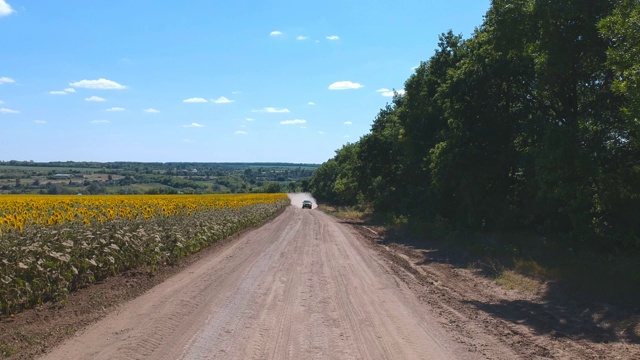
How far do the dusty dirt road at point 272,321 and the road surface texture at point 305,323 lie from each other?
17 millimetres

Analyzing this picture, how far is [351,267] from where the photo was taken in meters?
15.5

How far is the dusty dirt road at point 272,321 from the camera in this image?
22.7ft

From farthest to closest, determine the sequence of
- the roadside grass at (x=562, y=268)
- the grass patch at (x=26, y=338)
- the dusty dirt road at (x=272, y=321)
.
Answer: the roadside grass at (x=562, y=268) < the grass patch at (x=26, y=338) < the dusty dirt road at (x=272, y=321)

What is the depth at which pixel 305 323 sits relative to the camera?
27.8ft

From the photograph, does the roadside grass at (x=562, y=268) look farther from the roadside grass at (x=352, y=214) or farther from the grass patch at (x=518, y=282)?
the roadside grass at (x=352, y=214)

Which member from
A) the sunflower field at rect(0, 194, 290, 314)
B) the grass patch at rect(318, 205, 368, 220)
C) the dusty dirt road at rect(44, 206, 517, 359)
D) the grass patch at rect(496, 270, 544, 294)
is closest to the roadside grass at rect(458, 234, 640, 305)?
the grass patch at rect(496, 270, 544, 294)

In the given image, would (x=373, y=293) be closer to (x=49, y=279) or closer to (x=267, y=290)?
(x=267, y=290)

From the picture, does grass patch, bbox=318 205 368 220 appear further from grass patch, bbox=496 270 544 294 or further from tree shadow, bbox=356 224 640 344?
tree shadow, bbox=356 224 640 344

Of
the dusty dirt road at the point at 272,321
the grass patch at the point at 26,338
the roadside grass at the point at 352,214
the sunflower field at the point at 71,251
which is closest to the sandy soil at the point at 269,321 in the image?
the dusty dirt road at the point at 272,321

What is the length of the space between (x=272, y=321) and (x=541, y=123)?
42.6 feet

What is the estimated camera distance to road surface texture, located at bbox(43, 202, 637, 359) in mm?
6973

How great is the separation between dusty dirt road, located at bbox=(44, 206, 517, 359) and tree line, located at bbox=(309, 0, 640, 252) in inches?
226

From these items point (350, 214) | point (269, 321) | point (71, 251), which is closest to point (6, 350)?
point (269, 321)

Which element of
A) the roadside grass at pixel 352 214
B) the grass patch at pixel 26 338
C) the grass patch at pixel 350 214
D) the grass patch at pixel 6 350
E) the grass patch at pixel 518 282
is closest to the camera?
the grass patch at pixel 6 350
